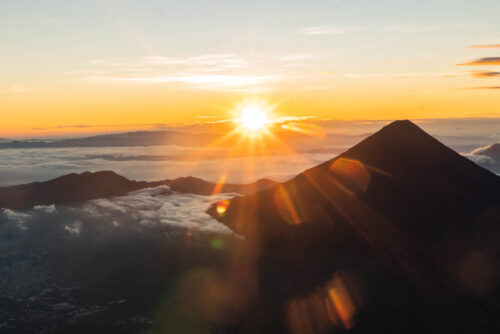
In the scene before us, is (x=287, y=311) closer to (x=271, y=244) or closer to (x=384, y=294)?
(x=384, y=294)

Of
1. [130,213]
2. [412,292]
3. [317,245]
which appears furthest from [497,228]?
[130,213]

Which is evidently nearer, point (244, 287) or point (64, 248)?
point (244, 287)

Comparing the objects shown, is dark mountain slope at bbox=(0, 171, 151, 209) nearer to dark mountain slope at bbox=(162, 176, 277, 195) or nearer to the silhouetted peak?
dark mountain slope at bbox=(162, 176, 277, 195)

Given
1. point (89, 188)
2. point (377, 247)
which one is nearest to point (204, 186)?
point (89, 188)

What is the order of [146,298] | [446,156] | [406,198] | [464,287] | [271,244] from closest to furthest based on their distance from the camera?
[464,287] → [406,198] → [446,156] → [271,244] → [146,298]

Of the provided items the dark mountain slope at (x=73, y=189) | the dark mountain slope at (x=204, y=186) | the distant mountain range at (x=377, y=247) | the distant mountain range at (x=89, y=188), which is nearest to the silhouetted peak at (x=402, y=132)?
the distant mountain range at (x=377, y=247)

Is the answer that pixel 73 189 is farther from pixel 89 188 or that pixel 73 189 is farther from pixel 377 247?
pixel 377 247
